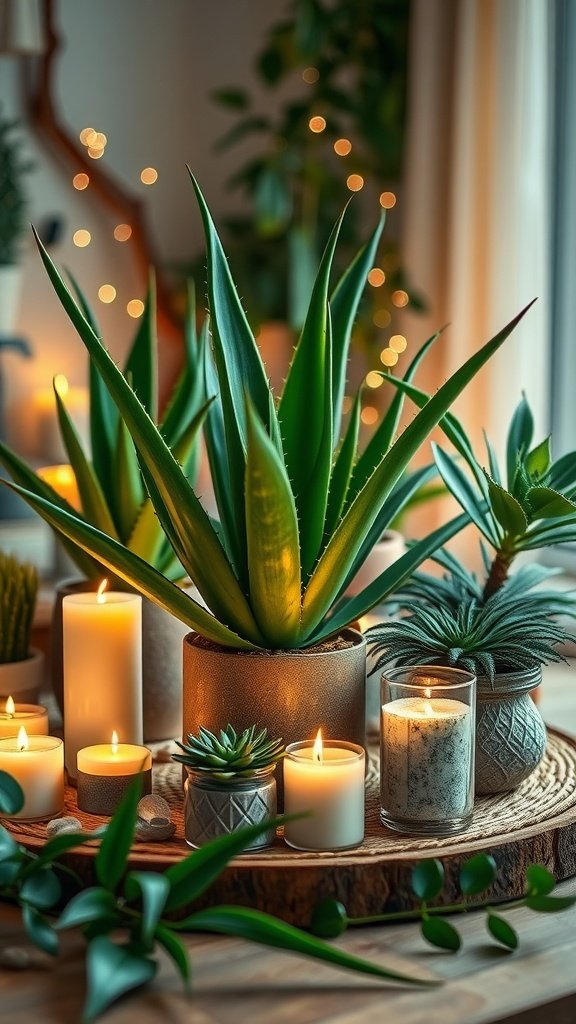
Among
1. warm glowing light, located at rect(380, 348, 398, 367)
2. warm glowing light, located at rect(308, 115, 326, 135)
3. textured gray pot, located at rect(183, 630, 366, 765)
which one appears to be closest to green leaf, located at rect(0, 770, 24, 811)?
textured gray pot, located at rect(183, 630, 366, 765)

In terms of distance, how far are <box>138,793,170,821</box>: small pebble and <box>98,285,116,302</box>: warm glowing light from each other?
7.37ft

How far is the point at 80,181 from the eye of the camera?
117 inches

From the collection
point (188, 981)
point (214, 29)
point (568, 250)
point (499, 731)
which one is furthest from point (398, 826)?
point (214, 29)

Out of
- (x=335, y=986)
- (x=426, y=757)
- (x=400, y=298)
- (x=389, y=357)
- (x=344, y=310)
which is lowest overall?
(x=335, y=986)

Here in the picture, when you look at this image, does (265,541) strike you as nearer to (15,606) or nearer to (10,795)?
(10,795)

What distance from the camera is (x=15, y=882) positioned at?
0.81 metres

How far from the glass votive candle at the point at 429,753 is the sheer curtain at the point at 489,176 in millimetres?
1443

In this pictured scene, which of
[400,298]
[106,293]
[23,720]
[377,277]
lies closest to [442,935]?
[23,720]

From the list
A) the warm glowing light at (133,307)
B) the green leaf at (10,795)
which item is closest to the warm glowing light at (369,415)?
the warm glowing light at (133,307)

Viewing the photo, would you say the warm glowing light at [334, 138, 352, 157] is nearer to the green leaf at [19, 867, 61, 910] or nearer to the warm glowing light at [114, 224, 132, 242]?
the warm glowing light at [114, 224, 132, 242]

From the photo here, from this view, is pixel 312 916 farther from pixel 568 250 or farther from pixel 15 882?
pixel 568 250

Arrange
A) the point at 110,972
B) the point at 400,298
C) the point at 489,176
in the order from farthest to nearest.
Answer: the point at 400,298 → the point at 489,176 → the point at 110,972

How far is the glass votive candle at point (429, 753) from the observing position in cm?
86

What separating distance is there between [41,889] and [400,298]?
1957 millimetres
